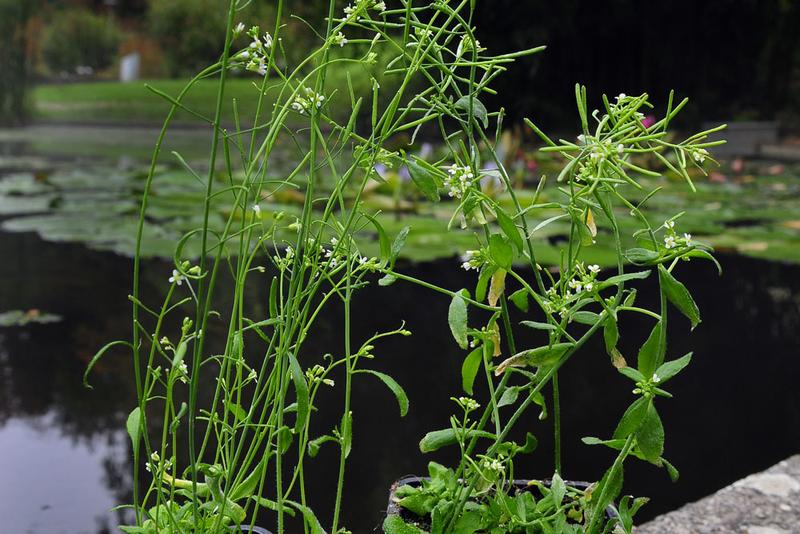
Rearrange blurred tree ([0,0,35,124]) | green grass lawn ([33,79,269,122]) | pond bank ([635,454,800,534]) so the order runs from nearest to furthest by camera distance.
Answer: pond bank ([635,454,800,534]), blurred tree ([0,0,35,124]), green grass lawn ([33,79,269,122])

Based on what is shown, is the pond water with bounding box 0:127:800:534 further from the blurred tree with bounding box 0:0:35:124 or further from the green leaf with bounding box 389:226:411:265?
the blurred tree with bounding box 0:0:35:124

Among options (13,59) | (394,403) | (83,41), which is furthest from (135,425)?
(13,59)

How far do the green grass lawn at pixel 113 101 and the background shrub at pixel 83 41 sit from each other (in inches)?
6.6

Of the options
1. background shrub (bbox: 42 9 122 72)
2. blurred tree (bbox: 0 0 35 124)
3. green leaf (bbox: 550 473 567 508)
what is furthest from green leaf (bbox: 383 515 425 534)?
blurred tree (bbox: 0 0 35 124)

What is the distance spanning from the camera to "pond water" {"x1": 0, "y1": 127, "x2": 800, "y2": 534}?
3.92ft

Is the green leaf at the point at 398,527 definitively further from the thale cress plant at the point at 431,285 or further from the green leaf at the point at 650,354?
the green leaf at the point at 650,354

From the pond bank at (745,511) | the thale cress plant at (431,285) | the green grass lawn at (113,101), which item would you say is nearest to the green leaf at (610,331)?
the thale cress plant at (431,285)

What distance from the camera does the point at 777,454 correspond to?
1.32 m

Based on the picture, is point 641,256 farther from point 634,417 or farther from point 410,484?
point 410,484

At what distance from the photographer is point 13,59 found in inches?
267

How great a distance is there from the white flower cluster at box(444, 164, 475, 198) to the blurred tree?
6.93 m

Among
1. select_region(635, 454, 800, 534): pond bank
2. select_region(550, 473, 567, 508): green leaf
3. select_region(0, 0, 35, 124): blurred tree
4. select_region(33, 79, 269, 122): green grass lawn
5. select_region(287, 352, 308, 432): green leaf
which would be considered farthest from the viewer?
select_region(33, 79, 269, 122): green grass lawn

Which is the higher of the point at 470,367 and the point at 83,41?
the point at 83,41

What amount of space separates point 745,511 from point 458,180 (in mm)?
638
